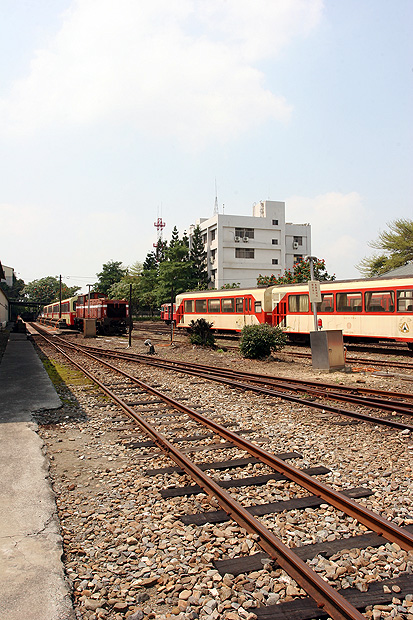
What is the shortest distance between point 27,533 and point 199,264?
59056 mm

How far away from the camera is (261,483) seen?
5.00 metres

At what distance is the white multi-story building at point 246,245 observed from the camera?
2359 inches

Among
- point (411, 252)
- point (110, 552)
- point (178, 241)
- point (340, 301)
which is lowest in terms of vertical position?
point (110, 552)

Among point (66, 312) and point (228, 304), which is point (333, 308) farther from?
point (66, 312)

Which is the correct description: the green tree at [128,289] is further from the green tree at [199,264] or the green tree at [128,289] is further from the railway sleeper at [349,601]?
the railway sleeper at [349,601]

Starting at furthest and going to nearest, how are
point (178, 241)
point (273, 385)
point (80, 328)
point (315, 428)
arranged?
point (178, 241) < point (80, 328) < point (273, 385) < point (315, 428)

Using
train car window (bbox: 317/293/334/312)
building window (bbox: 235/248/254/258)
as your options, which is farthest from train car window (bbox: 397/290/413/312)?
building window (bbox: 235/248/254/258)

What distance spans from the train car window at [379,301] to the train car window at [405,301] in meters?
0.29

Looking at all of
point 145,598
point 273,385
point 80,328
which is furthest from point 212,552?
point 80,328

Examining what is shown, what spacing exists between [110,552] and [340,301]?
1779cm

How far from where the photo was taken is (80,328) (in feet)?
134

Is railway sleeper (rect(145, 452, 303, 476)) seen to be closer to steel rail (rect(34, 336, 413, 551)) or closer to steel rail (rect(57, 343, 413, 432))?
steel rail (rect(34, 336, 413, 551))

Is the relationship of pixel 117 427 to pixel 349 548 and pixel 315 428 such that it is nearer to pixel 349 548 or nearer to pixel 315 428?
pixel 315 428

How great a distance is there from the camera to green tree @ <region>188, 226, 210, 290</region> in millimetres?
60338
